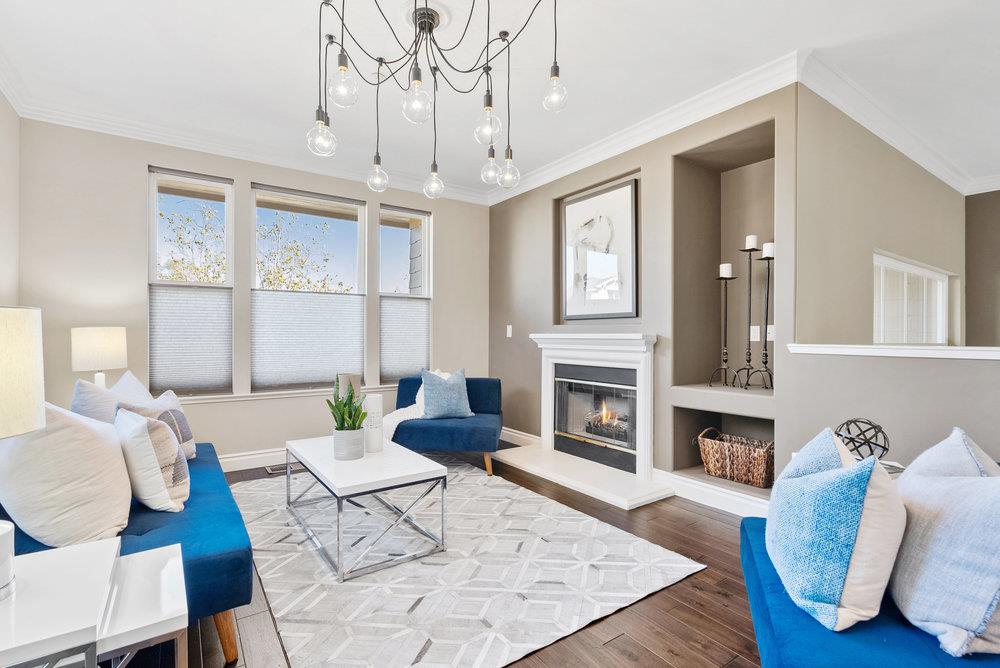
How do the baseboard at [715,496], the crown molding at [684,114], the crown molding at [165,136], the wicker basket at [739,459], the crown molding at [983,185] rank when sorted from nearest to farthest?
the crown molding at [684,114] < the baseboard at [715,496] < the wicker basket at [739,459] < the crown molding at [165,136] < the crown molding at [983,185]

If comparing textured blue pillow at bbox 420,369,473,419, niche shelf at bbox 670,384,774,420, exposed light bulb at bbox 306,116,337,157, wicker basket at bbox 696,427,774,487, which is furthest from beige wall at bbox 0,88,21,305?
wicker basket at bbox 696,427,774,487

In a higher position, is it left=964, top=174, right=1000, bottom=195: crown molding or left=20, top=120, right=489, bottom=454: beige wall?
left=964, top=174, right=1000, bottom=195: crown molding

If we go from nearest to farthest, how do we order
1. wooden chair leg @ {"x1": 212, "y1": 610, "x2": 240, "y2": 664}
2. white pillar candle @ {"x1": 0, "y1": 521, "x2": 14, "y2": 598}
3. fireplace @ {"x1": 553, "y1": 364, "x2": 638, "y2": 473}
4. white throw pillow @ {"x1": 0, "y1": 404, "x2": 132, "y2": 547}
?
Answer: white pillar candle @ {"x1": 0, "y1": 521, "x2": 14, "y2": 598}, white throw pillow @ {"x1": 0, "y1": 404, "x2": 132, "y2": 547}, wooden chair leg @ {"x1": 212, "y1": 610, "x2": 240, "y2": 664}, fireplace @ {"x1": 553, "y1": 364, "x2": 638, "y2": 473}

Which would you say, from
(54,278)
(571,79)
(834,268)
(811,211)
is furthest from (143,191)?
(834,268)

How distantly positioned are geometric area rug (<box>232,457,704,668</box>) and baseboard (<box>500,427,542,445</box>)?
1511 mm

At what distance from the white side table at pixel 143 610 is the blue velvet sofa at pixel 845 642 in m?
1.36

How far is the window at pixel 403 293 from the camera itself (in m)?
4.78

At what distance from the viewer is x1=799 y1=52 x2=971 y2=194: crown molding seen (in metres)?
2.83

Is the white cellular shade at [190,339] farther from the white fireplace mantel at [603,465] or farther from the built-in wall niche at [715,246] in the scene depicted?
the built-in wall niche at [715,246]

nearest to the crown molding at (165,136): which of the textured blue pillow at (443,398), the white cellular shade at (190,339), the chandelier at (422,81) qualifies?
the white cellular shade at (190,339)

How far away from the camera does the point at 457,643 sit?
1.78 meters

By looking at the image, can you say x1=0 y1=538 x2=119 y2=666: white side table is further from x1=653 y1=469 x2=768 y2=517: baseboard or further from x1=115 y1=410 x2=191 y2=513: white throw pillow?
x1=653 y1=469 x2=768 y2=517: baseboard

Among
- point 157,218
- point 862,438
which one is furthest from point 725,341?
point 157,218

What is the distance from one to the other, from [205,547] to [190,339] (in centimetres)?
281
